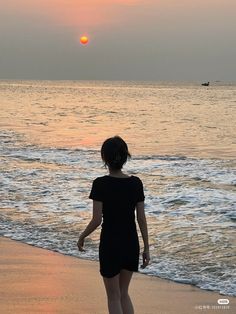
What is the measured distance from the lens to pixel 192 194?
1207cm

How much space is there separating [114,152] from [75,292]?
7.46 feet

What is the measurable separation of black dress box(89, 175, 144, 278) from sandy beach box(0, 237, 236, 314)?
1.24 m

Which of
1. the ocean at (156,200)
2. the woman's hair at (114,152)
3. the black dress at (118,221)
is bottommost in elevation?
the ocean at (156,200)

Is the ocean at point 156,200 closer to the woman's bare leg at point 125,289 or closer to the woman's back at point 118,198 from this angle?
the woman's bare leg at point 125,289

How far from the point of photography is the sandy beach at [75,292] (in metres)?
5.26

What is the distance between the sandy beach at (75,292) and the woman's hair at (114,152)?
1.82 meters

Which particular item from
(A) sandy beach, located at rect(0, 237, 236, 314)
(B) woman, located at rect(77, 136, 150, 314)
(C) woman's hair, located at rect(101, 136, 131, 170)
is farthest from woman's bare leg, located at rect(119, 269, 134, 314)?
(A) sandy beach, located at rect(0, 237, 236, 314)

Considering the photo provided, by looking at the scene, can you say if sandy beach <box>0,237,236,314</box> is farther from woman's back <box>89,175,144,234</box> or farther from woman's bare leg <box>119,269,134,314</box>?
woman's back <box>89,175,144,234</box>

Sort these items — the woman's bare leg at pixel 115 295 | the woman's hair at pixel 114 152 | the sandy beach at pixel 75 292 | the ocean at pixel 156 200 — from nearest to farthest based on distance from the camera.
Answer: the woman's hair at pixel 114 152
the woman's bare leg at pixel 115 295
the sandy beach at pixel 75 292
the ocean at pixel 156 200

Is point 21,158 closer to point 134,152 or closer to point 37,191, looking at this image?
point 134,152

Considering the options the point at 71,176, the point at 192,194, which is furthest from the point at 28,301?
the point at 71,176

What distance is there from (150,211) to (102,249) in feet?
21.0

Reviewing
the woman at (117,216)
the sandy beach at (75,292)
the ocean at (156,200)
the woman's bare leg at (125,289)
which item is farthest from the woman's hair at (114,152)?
the ocean at (156,200)

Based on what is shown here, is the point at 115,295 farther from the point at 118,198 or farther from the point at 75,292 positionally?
the point at 75,292
